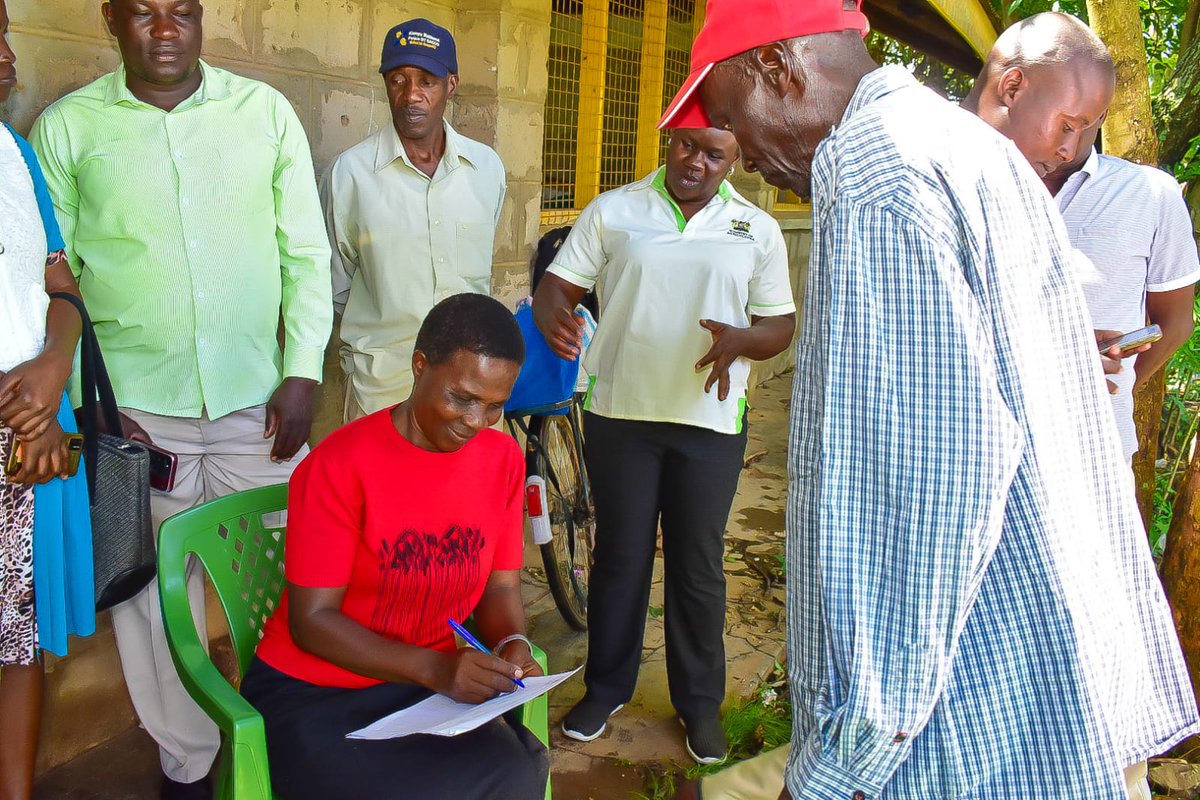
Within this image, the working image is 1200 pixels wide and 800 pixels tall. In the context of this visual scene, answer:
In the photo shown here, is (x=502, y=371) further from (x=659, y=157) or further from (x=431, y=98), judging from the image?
(x=659, y=157)

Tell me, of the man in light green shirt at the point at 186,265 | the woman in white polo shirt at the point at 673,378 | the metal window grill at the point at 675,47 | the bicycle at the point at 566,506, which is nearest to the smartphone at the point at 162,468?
the man in light green shirt at the point at 186,265

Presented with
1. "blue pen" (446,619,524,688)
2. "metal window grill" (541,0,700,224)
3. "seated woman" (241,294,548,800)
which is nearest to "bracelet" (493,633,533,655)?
"seated woman" (241,294,548,800)

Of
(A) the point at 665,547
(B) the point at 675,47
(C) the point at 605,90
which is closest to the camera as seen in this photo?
(A) the point at 665,547

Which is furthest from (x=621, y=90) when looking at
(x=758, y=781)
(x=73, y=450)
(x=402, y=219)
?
(x=758, y=781)

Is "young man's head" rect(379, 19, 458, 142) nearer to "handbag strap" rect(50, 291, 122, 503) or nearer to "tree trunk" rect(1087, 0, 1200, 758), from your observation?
"handbag strap" rect(50, 291, 122, 503)

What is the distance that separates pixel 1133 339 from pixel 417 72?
2.23m

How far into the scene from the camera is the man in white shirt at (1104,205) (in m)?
2.48

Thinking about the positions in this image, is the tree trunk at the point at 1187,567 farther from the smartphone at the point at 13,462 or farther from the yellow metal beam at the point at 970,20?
the yellow metal beam at the point at 970,20

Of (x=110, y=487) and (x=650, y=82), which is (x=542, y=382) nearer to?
(x=110, y=487)

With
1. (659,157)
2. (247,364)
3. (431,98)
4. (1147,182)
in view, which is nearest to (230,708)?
(247,364)

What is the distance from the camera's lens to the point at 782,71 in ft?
4.27

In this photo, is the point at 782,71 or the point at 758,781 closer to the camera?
the point at 782,71

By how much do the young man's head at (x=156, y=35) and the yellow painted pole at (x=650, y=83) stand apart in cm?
378

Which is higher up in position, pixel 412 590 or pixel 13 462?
pixel 13 462
